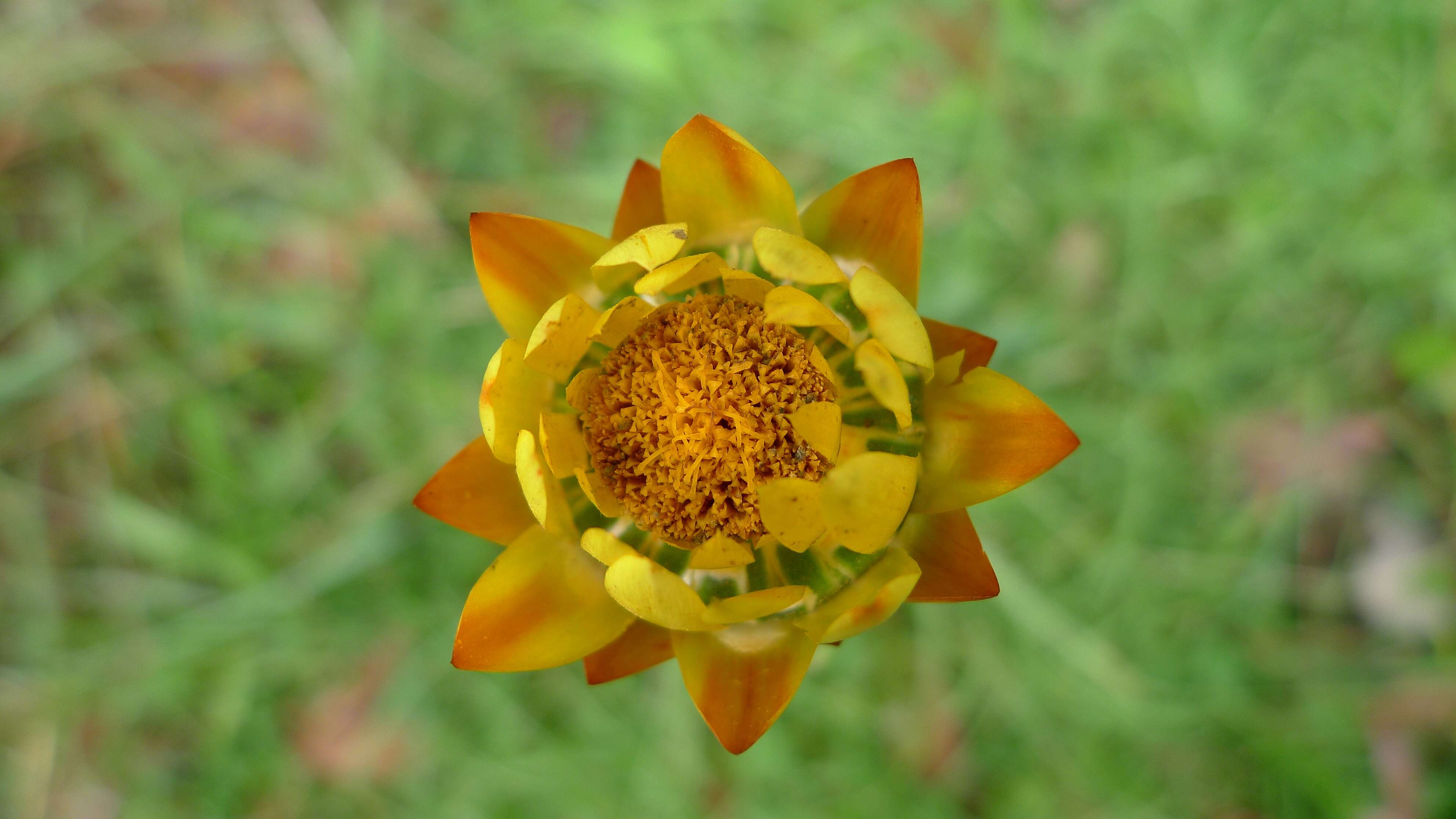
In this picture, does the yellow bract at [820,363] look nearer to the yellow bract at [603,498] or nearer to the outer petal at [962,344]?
the outer petal at [962,344]

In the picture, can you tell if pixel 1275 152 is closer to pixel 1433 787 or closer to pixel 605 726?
pixel 1433 787

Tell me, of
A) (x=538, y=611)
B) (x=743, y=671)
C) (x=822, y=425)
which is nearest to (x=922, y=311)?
(x=822, y=425)

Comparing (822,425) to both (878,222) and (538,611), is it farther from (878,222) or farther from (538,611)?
(538,611)

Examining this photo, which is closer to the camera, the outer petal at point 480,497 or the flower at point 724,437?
the flower at point 724,437

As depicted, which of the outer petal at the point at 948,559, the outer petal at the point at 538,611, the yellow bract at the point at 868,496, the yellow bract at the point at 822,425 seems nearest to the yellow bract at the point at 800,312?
the yellow bract at the point at 822,425

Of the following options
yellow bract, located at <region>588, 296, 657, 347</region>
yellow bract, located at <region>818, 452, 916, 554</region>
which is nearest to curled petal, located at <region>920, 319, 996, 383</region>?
yellow bract, located at <region>818, 452, 916, 554</region>

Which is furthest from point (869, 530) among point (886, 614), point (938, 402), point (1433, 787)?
point (1433, 787)

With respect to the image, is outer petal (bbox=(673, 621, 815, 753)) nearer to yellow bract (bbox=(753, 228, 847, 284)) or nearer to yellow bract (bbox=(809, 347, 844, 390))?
yellow bract (bbox=(809, 347, 844, 390))
